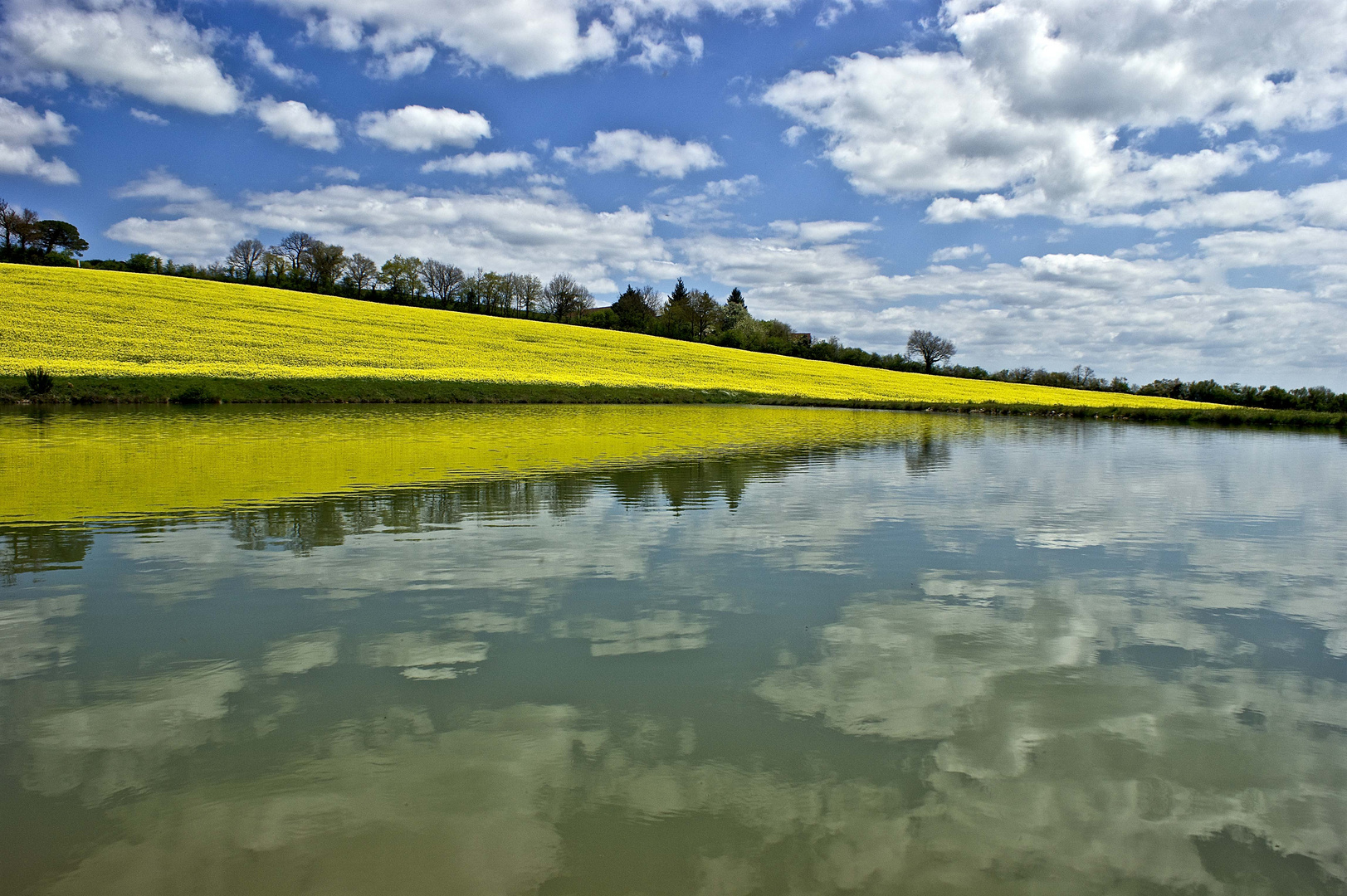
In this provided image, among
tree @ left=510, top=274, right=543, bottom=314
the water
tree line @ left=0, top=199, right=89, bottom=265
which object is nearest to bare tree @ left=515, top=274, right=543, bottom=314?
tree @ left=510, top=274, right=543, bottom=314

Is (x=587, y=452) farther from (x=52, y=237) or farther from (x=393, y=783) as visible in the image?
(x=52, y=237)

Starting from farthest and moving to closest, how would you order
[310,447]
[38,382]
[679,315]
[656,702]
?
[679,315], [38,382], [310,447], [656,702]

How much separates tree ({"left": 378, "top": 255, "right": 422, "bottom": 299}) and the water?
85.1m

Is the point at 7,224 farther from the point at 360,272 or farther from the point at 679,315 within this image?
the point at 679,315

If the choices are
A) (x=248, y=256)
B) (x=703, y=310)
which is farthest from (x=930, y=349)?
(x=248, y=256)

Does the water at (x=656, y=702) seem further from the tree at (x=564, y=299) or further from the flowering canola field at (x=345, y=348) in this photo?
the tree at (x=564, y=299)

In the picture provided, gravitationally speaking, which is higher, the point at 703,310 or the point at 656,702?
the point at 703,310

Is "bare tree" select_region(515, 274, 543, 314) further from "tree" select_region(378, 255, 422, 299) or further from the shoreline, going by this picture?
the shoreline

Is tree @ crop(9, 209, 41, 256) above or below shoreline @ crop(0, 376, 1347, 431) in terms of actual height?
above

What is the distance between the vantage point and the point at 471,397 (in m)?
39.3

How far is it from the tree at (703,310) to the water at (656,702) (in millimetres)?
95446

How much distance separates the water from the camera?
3.18 meters

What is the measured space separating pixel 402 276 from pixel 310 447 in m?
81.9

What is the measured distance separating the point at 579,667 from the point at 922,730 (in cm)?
217
